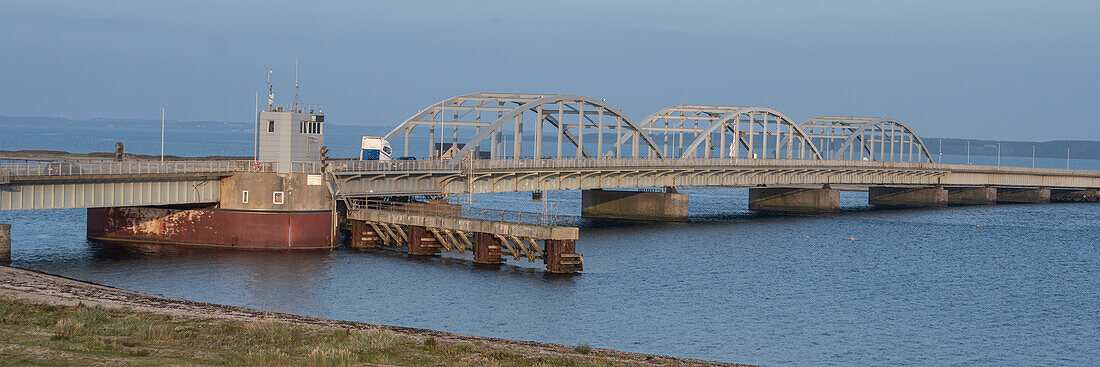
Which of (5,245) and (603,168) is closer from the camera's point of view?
(5,245)

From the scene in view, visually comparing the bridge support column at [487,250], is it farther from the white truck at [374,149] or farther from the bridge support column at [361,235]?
the white truck at [374,149]

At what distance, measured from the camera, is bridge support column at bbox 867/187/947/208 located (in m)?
141

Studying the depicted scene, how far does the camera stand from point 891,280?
6353 centimetres

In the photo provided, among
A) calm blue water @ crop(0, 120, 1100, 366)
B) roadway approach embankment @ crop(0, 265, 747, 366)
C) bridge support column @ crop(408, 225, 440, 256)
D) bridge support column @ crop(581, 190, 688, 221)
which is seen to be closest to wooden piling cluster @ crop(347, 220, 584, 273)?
bridge support column @ crop(408, 225, 440, 256)


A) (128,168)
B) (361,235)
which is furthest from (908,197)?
(128,168)

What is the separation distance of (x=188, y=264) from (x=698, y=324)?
84.1 feet

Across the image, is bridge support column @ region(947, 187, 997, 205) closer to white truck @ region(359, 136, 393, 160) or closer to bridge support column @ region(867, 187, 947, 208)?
bridge support column @ region(867, 187, 947, 208)

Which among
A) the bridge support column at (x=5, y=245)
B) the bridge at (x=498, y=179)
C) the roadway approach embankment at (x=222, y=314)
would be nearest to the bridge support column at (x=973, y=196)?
the bridge at (x=498, y=179)

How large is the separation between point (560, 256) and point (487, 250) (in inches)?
188

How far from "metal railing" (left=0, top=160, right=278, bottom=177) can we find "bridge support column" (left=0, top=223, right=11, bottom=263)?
281cm

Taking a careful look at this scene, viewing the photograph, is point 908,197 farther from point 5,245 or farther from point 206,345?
point 206,345

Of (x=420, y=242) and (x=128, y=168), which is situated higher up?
(x=128, y=168)

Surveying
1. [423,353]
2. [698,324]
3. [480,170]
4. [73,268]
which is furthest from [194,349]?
[480,170]

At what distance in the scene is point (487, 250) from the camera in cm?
6131
